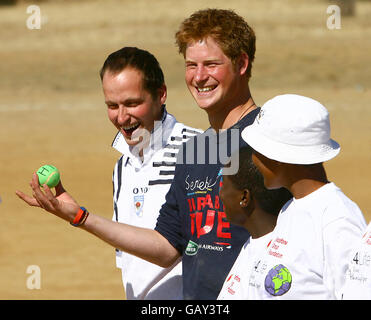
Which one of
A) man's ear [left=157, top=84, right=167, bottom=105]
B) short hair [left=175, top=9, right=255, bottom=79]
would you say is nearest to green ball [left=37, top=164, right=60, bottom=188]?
man's ear [left=157, top=84, right=167, bottom=105]

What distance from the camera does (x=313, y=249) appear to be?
13.5 feet

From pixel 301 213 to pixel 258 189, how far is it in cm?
47

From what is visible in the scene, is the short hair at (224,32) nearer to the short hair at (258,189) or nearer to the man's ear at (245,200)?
the short hair at (258,189)

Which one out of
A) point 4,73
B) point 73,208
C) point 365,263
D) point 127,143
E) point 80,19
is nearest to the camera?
point 365,263

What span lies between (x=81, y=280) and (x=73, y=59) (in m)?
21.9

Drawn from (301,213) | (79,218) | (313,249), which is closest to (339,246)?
(313,249)

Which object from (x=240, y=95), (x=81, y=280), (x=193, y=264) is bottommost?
(x=81, y=280)

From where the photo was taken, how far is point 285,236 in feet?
14.1

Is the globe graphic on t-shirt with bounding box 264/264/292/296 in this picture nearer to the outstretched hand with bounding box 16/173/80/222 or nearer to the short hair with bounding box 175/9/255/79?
the outstretched hand with bounding box 16/173/80/222

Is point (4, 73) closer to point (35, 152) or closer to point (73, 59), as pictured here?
point (73, 59)

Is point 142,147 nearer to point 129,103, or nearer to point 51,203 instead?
point 129,103

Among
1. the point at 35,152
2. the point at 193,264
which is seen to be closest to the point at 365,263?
the point at 193,264

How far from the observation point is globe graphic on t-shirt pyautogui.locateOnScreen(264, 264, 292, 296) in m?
4.19

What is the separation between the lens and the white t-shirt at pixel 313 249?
13.3ft
